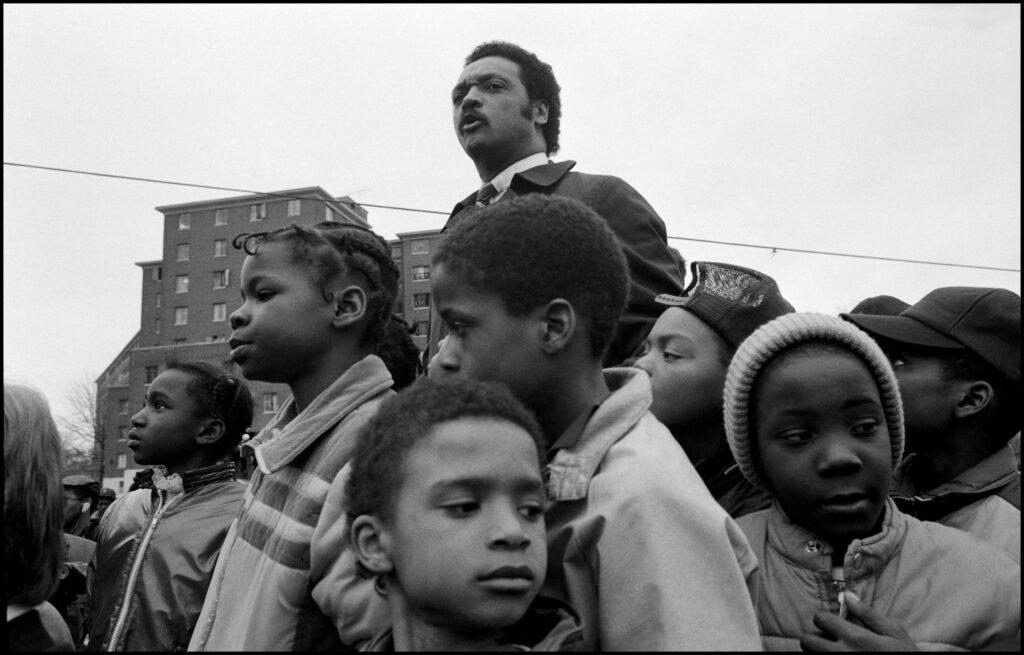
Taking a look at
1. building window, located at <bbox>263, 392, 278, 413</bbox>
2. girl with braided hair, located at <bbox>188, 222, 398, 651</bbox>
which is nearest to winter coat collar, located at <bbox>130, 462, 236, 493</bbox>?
girl with braided hair, located at <bbox>188, 222, 398, 651</bbox>

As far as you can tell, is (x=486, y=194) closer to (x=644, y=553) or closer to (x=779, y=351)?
(x=779, y=351)

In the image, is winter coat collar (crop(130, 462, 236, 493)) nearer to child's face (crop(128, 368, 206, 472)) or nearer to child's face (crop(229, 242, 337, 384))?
child's face (crop(128, 368, 206, 472))

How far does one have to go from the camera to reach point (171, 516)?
11.3 ft

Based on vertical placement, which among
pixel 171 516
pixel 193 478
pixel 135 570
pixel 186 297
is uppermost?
pixel 193 478

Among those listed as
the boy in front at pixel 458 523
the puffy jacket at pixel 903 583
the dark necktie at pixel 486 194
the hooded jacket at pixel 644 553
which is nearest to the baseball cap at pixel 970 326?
the puffy jacket at pixel 903 583

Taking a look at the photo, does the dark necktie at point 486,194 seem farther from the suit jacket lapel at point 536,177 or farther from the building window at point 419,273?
the building window at point 419,273

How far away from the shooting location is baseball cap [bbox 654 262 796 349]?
8.44 feet

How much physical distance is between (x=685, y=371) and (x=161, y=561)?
2.04 m

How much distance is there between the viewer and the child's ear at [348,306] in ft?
8.89

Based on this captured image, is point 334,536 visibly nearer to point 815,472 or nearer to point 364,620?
point 364,620

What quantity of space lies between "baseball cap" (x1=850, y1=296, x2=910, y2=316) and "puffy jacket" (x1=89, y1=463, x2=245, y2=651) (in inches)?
99.6

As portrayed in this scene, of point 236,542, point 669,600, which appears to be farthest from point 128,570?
point 669,600

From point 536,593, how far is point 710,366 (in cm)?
118

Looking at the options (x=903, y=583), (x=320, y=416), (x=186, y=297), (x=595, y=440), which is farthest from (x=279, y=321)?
(x=186, y=297)
